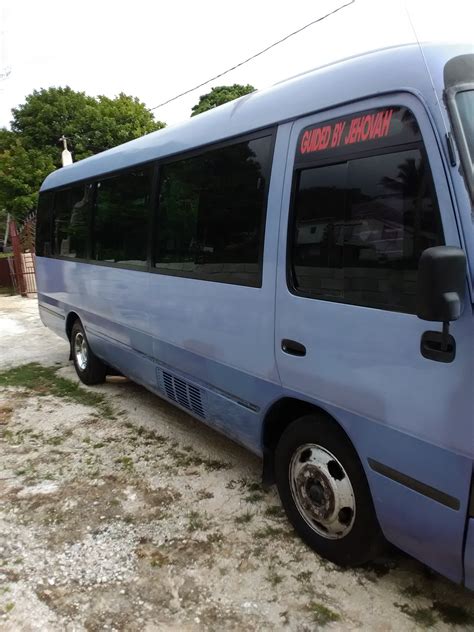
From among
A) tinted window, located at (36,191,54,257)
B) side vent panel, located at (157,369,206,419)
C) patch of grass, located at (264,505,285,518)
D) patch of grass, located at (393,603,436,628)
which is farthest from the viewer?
tinted window, located at (36,191,54,257)

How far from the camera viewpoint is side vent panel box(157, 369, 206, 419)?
147 inches

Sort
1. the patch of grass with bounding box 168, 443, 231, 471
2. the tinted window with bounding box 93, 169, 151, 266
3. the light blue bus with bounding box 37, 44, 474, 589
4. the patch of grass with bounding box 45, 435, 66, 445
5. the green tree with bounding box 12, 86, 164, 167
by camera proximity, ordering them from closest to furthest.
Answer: the light blue bus with bounding box 37, 44, 474, 589
the patch of grass with bounding box 168, 443, 231, 471
the tinted window with bounding box 93, 169, 151, 266
the patch of grass with bounding box 45, 435, 66, 445
the green tree with bounding box 12, 86, 164, 167

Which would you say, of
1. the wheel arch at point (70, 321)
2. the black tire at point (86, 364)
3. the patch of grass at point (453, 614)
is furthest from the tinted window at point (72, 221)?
the patch of grass at point (453, 614)

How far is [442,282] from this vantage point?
5.76 ft

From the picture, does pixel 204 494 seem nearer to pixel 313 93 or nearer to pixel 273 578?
pixel 273 578

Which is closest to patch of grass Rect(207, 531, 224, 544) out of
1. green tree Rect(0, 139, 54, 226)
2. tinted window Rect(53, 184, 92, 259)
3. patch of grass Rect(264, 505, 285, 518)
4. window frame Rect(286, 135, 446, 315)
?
patch of grass Rect(264, 505, 285, 518)

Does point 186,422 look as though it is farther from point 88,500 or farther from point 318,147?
point 318,147

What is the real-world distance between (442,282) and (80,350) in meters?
5.30

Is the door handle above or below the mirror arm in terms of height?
below

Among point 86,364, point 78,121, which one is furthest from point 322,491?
point 78,121

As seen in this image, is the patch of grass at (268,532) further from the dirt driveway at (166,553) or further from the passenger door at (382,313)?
the passenger door at (382,313)

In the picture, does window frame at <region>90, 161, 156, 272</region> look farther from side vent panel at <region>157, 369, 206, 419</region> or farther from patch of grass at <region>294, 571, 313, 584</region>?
patch of grass at <region>294, 571, 313, 584</region>

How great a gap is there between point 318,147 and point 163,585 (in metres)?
2.34

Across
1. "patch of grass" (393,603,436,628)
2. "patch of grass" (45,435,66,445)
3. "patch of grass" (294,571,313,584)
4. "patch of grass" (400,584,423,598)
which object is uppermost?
"patch of grass" (393,603,436,628)
